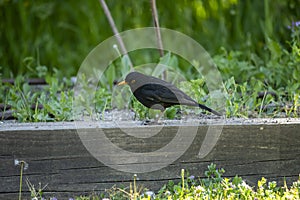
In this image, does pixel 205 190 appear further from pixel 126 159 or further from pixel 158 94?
pixel 158 94

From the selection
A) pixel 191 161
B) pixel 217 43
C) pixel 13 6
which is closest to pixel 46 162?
pixel 191 161

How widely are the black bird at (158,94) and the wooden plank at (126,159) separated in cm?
15

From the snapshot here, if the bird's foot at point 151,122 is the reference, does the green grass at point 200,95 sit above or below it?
above

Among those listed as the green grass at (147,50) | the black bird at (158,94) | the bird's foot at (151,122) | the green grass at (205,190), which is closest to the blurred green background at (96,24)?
the green grass at (147,50)

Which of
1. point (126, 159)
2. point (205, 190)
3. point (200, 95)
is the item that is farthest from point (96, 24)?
point (205, 190)

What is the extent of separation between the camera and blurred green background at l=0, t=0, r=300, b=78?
565 centimetres

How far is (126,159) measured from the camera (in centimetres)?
286

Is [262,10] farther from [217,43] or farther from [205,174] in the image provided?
[205,174]

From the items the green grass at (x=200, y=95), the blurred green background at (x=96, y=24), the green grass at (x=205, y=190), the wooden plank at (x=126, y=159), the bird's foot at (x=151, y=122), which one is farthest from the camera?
the blurred green background at (x=96, y=24)

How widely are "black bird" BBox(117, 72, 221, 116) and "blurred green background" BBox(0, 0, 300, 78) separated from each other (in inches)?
96.0

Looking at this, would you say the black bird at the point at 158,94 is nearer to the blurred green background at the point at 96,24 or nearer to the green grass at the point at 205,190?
the green grass at the point at 205,190

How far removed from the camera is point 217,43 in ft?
18.6

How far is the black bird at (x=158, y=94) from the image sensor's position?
298 centimetres

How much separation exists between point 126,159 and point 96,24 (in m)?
3.41
